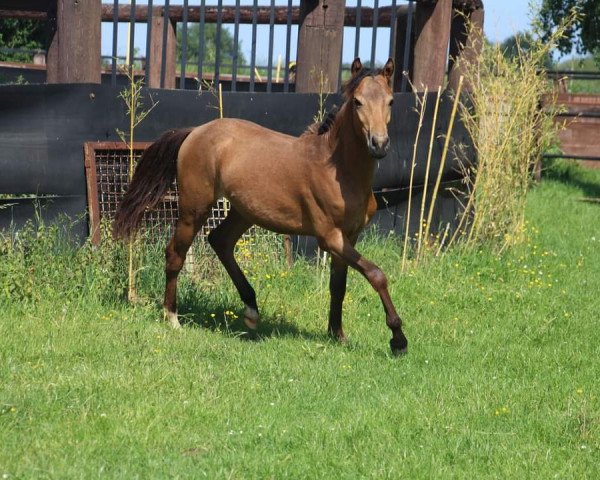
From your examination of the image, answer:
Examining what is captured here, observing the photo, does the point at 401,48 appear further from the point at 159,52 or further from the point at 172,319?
the point at 172,319

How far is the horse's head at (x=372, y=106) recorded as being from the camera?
251 inches

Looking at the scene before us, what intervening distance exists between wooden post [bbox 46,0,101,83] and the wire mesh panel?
2.15 ft

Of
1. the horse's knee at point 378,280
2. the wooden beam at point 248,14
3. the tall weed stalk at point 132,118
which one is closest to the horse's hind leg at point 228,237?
the tall weed stalk at point 132,118

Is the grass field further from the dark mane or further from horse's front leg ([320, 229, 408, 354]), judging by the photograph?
the dark mane

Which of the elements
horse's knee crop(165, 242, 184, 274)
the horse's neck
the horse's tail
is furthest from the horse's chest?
the horse's tail

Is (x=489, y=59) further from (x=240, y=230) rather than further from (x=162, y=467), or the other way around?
(x=162, y=467)

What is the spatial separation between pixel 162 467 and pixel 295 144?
3.34 metres

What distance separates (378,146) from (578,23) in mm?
14493

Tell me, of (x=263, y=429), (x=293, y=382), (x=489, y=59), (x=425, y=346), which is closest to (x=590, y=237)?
(x=489, y=59)

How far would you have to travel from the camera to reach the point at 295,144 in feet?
24.2

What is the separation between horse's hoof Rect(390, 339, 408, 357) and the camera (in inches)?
271

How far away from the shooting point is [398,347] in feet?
22.6

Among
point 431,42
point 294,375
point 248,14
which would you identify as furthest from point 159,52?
point 294,375

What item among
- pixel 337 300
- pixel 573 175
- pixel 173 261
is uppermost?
pixel 173 261
